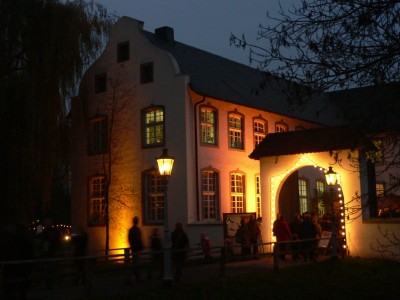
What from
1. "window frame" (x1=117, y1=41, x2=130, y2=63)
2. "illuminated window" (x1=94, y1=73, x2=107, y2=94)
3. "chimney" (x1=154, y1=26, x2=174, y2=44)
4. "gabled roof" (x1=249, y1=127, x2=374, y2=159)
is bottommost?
"gabled roof" (x1=249, y1=127, x2=374, y2=159)

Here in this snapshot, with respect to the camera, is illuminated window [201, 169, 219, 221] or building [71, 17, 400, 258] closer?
building [71, 17, 400, 258]

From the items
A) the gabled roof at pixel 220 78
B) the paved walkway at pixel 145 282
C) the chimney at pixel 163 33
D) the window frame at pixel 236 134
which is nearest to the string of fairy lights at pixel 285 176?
the paved walkway at pixel 145 282

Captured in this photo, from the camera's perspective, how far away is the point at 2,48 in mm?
22281

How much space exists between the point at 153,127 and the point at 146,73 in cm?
225

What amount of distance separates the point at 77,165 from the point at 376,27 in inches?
798

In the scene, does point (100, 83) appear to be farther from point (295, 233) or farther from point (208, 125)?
point (295, 233)

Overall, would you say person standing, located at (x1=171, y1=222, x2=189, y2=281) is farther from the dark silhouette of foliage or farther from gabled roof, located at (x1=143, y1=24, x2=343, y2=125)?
gabled roof, located at (x1=143, y1=24, x2=343, y2=125)

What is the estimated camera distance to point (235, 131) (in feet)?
92.0

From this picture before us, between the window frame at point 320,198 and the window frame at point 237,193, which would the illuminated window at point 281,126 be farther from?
the window frame at point 237,193

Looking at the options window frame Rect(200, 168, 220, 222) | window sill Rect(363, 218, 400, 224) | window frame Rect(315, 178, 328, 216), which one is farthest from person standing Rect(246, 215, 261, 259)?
window frame Rect(315, 178, 328, 216)

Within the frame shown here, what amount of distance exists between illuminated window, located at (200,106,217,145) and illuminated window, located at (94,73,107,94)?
176 inches

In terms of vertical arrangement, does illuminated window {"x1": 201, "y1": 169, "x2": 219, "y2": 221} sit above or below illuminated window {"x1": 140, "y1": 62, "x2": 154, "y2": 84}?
below

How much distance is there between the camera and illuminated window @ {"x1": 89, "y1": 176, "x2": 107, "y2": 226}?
89.6ft

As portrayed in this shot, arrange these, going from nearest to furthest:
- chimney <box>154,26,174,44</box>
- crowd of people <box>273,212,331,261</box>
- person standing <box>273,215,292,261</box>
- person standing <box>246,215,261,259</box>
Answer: crowd of people <box>273,212,331,261</box> < person standing <box>273,215,292,261</box> < person standing <box>246,215,261,259</box> < chimney <box>154,26,174,44</box>
